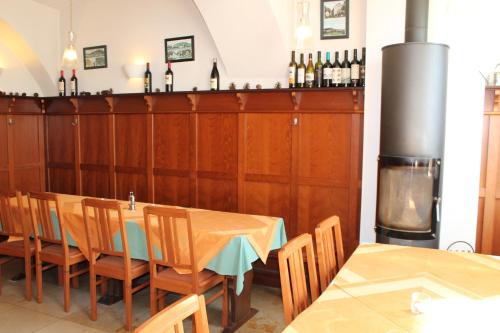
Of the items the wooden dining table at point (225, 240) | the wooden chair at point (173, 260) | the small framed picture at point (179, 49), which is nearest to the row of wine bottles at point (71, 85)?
the small framed picture at point (179, 49)

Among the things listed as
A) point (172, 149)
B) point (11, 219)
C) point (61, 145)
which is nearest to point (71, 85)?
point (61, 145)

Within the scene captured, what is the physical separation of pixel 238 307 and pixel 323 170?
163cm

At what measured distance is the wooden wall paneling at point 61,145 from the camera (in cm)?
589

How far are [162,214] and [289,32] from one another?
8.12 feet

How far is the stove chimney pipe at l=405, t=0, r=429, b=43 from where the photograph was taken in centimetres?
338

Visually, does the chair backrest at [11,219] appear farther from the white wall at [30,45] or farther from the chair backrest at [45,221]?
the white wall at [30,45]

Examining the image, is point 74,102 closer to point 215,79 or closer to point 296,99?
point 215,79

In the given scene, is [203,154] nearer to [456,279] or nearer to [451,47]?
[451,47]

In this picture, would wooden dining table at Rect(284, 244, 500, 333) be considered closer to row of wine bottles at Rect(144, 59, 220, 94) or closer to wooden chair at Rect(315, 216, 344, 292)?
wooden chair at Rect(315, 216, 344, 292)

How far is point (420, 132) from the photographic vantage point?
326 centimetres

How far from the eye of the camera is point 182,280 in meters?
3.07

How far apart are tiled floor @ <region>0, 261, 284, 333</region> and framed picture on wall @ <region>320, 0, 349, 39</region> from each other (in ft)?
8.71

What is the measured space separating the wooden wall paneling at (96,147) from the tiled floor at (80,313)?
5.58 feet

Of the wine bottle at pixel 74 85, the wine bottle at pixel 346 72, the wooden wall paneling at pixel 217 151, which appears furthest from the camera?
the wine bottle at pixel 74 85
